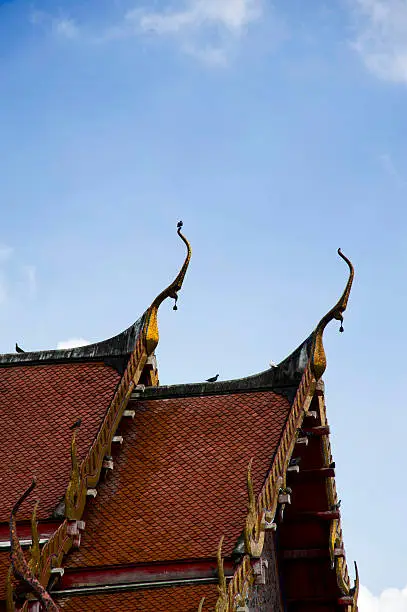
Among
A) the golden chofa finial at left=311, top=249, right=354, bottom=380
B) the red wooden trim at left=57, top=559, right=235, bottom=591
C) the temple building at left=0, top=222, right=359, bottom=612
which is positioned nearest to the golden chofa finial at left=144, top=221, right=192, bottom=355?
the temple building at left=0, top=222, right=359, bottom=612

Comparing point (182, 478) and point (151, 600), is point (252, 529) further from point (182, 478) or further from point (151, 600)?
point (182, 478)

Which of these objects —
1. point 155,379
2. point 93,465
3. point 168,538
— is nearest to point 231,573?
point 168,538

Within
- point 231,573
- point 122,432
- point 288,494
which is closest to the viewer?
point 231,573

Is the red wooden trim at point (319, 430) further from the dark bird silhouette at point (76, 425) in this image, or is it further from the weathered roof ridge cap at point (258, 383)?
the dark bird silhouette at point (76, 425)

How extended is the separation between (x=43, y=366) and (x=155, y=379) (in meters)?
1.55

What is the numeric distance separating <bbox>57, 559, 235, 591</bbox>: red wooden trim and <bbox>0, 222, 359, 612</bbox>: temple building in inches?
0.6

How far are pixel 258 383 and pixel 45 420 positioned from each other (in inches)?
112

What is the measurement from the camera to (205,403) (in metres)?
21.5

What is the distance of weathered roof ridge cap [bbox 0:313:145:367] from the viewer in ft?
71.2

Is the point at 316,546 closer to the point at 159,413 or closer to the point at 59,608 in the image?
the point at 159,413

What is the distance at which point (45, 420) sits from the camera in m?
21.1

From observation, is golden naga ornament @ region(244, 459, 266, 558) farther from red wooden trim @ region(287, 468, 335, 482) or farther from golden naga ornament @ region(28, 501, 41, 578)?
red wooden trim @ region(287, 468, 335, 482)

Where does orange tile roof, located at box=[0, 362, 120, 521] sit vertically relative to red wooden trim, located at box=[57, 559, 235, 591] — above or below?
above

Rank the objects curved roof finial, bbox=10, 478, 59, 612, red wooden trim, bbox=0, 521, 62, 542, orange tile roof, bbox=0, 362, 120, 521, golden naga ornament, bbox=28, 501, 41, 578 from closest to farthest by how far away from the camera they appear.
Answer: curved roof finial, bbox=10, 478, 59, 612 → golden naga ornament, bbox=28, 501, 41, 578 → red wooden trim, bbox=0, 521, 62, 542 → orange tile roof, bbox=0, 362, 120, 521
